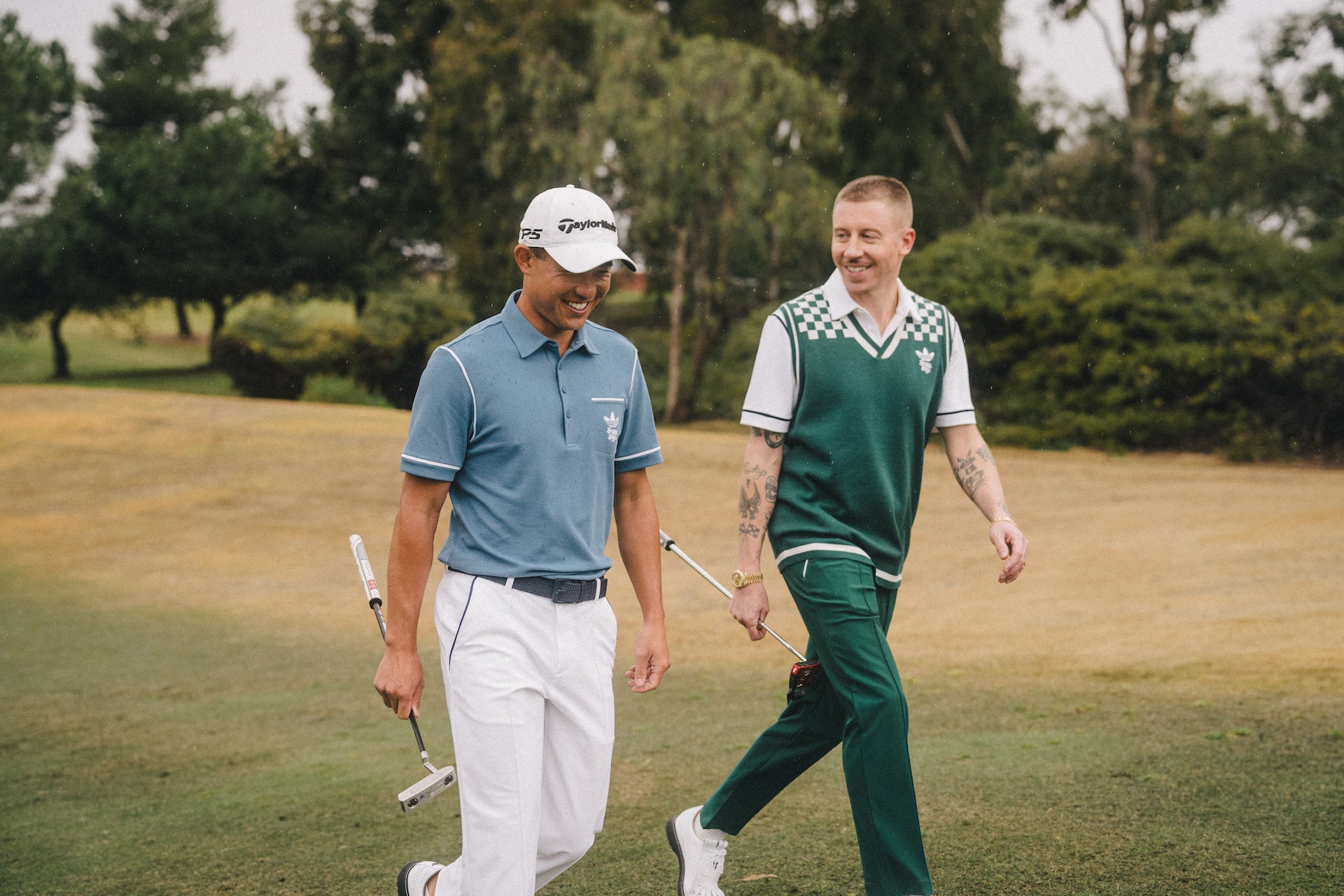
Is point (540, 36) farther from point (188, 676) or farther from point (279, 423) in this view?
point (188, 676)

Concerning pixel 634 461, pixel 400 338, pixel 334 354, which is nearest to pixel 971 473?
pixel 634 461

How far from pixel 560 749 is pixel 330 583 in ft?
36.1

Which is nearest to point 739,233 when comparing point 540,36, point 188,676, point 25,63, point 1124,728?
point 540,36

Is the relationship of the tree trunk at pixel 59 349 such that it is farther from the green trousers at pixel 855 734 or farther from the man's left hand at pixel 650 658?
the man's left hand at pixel 650 658

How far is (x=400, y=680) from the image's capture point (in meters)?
3.20

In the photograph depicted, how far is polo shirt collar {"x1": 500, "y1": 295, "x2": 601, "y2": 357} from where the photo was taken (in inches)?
130

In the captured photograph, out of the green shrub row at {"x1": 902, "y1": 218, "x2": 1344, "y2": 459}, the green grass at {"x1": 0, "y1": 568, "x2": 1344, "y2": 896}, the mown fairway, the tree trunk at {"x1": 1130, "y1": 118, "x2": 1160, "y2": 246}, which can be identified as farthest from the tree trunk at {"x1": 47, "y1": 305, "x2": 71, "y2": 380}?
the green grass at {"x1": 0, "y1": 568, "x2": 1344, "y2": 896}

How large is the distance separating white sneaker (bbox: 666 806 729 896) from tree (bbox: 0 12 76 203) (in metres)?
44.9

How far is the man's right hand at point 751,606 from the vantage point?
4113mm

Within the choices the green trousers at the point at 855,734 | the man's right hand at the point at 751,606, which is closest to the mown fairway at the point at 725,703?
the green trousers at the point at 855,734

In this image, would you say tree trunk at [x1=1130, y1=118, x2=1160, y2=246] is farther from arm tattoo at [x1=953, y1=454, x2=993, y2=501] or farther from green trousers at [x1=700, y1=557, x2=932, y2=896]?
green trousers at [x1=700, y1=557, x2=932, y2=896]

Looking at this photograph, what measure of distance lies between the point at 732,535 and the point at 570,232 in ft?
43.4

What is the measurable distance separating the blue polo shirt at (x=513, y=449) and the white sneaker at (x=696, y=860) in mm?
1275

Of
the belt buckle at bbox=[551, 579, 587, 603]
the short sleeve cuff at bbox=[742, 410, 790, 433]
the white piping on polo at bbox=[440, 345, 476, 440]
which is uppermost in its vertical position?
the white piping on polo at bbox=[440, 345, 476, 440]
